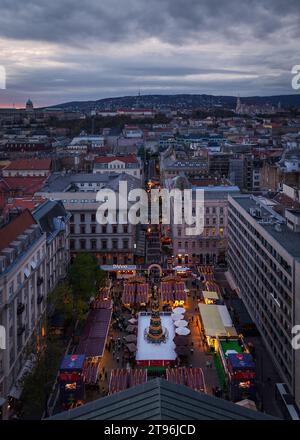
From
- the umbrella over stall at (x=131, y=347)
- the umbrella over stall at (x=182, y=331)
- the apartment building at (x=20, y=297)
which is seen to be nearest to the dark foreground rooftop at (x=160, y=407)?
the apartment building at (x=20, y=297)

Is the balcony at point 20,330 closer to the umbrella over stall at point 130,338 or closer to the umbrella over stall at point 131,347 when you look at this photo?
the umbrella over stall at point 131,347

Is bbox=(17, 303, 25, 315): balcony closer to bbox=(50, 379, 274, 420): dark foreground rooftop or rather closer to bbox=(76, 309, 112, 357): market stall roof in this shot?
bbox=(76, 309, 112, 357): market stall roof

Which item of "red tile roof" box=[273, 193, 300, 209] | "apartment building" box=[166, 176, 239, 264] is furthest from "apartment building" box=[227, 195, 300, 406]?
"apartment building" box=[166, 176, 239, 264]

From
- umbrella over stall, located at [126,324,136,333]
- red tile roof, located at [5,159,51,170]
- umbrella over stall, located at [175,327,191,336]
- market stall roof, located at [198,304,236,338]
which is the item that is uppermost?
red tile roof, located at [5,159,51,170]

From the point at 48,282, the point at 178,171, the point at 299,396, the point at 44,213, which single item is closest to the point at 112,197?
the point at 44,213

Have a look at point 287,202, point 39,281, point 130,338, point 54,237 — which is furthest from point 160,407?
point 287,202

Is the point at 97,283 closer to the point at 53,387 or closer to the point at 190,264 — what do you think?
the point at 53,387
